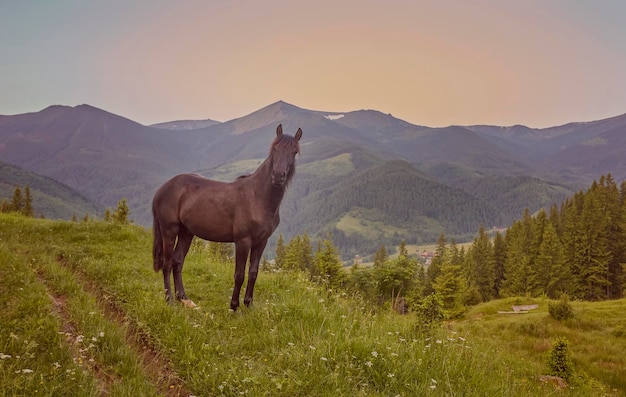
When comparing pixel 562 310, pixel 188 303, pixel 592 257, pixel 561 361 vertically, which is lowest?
pixel 592 257

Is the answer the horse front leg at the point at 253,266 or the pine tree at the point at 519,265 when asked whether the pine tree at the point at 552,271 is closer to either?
the pine tree at the point at 519,265

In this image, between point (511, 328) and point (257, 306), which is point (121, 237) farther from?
point (511, 328)

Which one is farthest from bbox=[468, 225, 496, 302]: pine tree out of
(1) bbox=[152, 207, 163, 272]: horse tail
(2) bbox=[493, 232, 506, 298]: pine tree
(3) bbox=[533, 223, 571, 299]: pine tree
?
(1) bbox=[152, 207, 163, 272]: horse tail

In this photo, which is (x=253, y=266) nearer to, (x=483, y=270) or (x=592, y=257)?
(x=592, y=257)

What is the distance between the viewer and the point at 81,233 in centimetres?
1688

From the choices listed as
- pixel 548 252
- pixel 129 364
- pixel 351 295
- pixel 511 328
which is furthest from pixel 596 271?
pixel 129 364

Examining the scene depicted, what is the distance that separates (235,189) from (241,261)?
168cm

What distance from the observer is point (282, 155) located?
313 inches

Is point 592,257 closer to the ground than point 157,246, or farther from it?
closer to the ground

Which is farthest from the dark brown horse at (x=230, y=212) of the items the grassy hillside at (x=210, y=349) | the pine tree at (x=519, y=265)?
the pine tree at (x=519, y=265)

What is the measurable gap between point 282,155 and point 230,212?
196 centimetres

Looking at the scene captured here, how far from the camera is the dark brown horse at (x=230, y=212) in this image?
336 inches

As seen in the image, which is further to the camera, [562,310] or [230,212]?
[562,310]

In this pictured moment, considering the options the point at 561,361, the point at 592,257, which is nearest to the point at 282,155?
the point at 561,361
